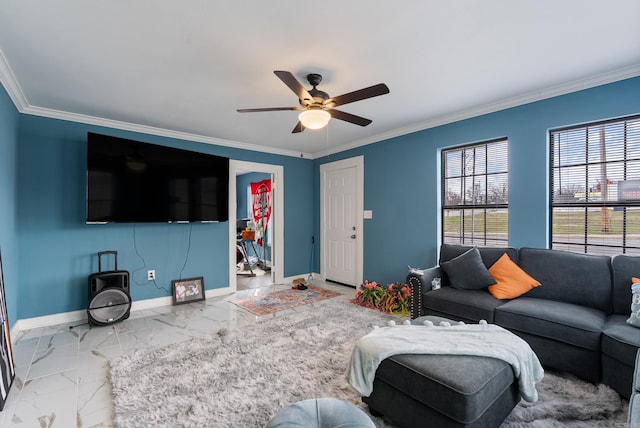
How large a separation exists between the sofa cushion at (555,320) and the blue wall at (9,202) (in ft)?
14.2

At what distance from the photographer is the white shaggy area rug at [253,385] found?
180 centimetres

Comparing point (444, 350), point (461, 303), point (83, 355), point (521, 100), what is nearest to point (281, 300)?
point (83, 355)

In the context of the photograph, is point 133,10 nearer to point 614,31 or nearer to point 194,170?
point 194,170

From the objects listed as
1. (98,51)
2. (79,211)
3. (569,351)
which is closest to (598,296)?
(569,351)

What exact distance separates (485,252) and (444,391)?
2.12m

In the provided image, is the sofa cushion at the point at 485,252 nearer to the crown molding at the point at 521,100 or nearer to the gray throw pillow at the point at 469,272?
the gray throw pillow at the point at 469,272

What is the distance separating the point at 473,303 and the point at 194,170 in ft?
12.1

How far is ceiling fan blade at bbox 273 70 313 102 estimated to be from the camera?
1.97m

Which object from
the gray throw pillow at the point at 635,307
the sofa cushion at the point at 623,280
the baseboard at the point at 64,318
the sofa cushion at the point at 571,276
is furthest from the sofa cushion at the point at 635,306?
the baseboard at the point at 64,318

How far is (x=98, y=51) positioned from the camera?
7.32 ft

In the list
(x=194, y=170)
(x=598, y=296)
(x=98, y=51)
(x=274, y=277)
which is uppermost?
(x=98, y=51)

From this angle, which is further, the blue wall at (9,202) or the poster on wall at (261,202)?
the poster on wall at (261,202)

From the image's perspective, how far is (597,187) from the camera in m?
2.81

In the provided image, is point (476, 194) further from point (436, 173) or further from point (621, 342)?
point (621, 342)
